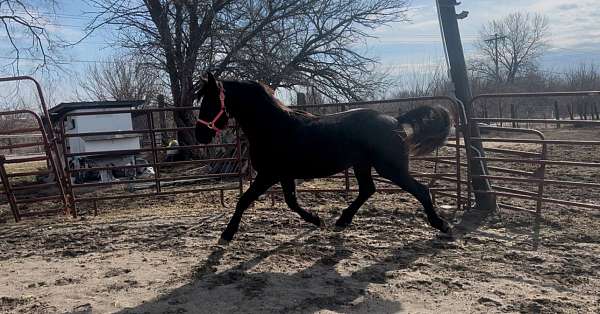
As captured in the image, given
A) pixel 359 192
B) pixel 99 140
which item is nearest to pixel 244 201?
pixel 359 192

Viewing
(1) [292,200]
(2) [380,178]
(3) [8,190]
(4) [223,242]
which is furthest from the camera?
(2) [380,178]

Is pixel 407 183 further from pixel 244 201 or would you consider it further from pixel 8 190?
pixel 8 190

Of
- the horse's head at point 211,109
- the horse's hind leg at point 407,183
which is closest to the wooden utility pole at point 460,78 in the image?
the horse's hind leg at point 407,183

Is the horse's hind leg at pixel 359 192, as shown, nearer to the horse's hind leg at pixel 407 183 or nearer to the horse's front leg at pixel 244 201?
the horse's hind leg at pixel 407 183

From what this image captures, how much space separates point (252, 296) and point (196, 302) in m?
0.41

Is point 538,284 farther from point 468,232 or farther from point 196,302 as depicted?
point 196,302

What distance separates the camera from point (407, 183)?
208 inches

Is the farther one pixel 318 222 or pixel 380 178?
pixel 380 178

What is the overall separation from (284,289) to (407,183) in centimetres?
197

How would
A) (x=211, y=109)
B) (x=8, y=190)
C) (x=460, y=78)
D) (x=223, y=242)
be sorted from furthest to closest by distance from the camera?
(x=8, y=190), (x=460, y=78), (x=223, y=242), (x=211, y=109)

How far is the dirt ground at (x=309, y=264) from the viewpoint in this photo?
3.66 metres

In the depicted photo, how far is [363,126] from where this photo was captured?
5.27 m

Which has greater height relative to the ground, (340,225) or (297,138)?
(297,138)

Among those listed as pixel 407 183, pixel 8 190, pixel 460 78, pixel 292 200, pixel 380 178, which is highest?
pixel 460 78
